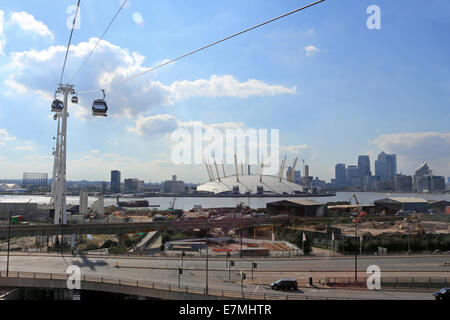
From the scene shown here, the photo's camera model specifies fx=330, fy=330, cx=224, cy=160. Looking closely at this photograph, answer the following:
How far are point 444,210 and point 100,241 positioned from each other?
5521cm

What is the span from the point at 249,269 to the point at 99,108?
33.5 ft

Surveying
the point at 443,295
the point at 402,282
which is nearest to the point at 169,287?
the point at 402,282

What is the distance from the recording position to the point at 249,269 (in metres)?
16.0

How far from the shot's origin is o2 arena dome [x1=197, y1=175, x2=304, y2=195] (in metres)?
104

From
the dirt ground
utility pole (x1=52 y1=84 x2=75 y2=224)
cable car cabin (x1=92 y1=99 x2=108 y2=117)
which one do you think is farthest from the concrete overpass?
cable car cabin (x1=92 y1=99 x2=108 y2=117)

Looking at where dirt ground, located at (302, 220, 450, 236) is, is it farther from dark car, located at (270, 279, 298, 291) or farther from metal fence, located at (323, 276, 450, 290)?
dark car, located at (270, 279, 298, 291)

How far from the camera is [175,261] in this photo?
17.8 m

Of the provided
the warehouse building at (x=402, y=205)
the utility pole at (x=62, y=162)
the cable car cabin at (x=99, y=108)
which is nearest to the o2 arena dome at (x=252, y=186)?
the warehouse building at (x=402, y=205)

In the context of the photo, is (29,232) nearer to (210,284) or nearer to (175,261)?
(175,261)

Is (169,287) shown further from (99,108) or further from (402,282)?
(402,282)

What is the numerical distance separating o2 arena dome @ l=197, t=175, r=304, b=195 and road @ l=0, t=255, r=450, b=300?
83.2 metres

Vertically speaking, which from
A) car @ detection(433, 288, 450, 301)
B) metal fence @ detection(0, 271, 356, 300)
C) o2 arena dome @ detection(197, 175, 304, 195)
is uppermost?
o2 arena dome @ detection(197, 175, 304, 195)
